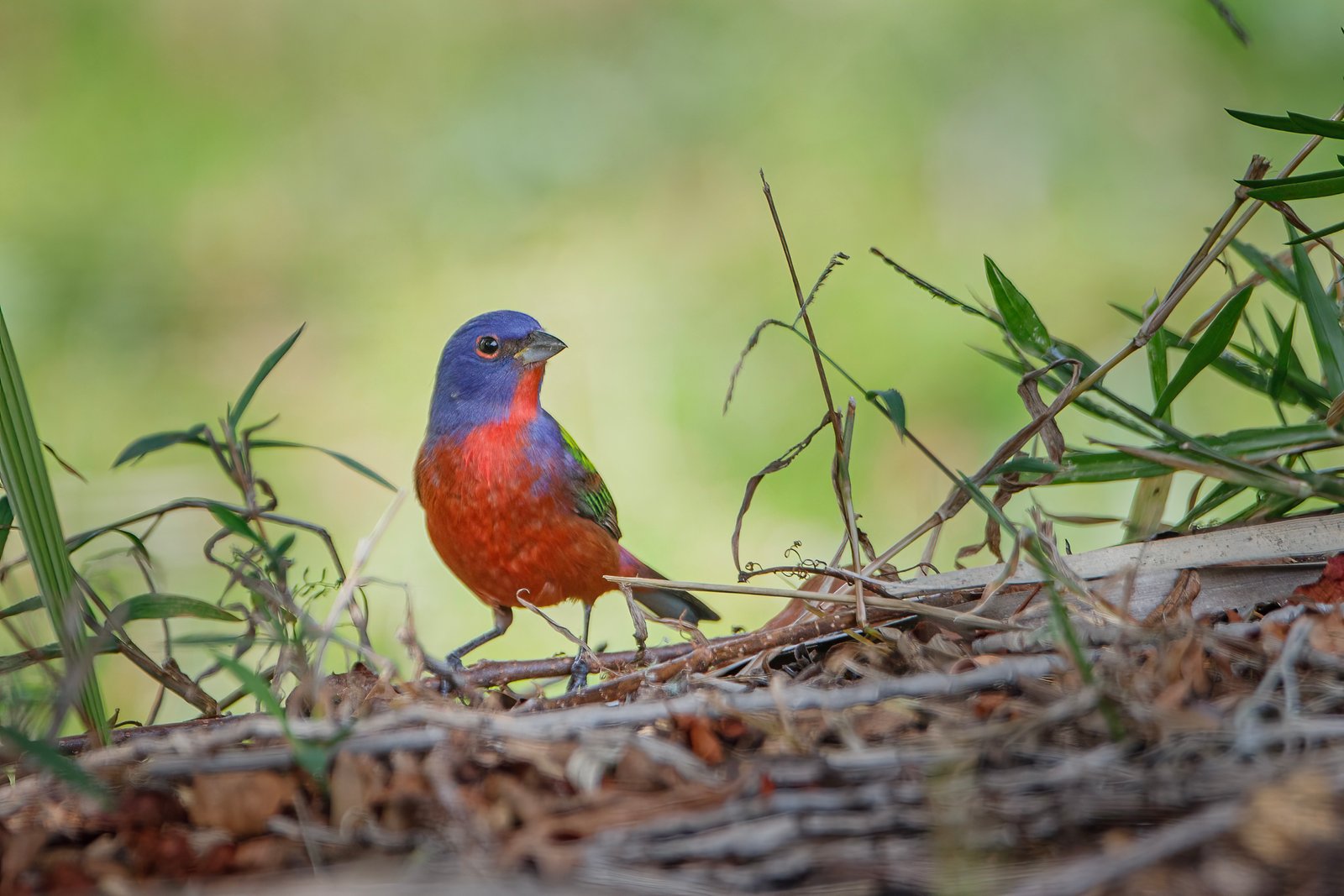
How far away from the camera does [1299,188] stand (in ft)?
7.88

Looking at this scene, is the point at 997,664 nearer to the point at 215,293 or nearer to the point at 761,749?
the point at 761,749

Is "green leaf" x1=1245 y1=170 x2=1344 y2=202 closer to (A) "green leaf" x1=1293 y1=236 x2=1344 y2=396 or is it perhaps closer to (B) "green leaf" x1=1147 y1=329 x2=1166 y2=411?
(A) "green leaf" x1=1293 y1=236 x2=1344 y2=396

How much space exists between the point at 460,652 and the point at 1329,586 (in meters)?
2.40

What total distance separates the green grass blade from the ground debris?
0.17 metres

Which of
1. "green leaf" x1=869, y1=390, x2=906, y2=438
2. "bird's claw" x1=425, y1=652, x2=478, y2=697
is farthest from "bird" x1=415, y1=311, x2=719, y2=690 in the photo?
"green leaf" x1=869, y1=390, x2=906, y2=438

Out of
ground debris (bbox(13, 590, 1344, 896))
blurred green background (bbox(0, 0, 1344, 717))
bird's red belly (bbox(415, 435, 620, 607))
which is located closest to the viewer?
ground debris (bbox(13, 590, 1344, 896))

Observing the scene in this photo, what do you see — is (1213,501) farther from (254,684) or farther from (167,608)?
(167,608)

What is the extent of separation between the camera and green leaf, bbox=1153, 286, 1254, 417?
2484 millimetres

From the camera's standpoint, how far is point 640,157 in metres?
7.25

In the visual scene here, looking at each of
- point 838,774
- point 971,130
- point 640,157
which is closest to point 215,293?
point 640,157

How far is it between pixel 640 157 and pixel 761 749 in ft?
19.1

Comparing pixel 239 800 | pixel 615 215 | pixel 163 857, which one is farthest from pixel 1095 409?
pixel 615 215

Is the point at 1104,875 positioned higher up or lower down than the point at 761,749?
lower down

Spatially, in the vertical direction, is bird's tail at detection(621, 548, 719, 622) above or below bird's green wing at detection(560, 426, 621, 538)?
below
